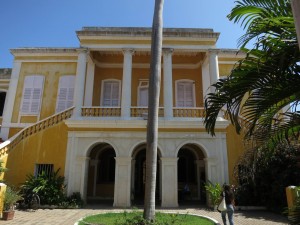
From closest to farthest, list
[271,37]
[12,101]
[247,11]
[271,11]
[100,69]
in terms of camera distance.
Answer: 1. [271,37]
2. [271,11]
3. [247,11]
4. [12,101]
5. [100,69]

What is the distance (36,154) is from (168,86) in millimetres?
7366

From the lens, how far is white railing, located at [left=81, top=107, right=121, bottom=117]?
46.0 feet

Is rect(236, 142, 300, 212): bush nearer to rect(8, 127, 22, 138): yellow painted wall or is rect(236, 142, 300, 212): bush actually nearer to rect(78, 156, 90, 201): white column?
rect(78, 156, 90, 201): white column

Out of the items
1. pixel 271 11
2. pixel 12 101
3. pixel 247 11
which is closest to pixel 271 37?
pixel 271 11

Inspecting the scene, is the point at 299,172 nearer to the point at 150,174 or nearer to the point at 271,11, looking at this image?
the point at 150,174

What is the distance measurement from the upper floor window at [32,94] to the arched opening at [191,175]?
923 centimetres

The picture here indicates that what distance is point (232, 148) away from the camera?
13.4m

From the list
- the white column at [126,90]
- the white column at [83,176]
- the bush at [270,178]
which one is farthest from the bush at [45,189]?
the bush at [270,178]

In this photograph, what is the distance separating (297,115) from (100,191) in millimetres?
14071

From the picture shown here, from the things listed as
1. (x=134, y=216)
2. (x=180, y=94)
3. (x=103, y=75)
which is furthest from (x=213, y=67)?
(x=134, y=216)

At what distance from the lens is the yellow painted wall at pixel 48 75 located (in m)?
16.4

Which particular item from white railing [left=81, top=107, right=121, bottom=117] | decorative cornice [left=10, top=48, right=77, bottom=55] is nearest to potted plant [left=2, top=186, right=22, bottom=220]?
white railing [left=81, top=107, right=121, bottom=117]

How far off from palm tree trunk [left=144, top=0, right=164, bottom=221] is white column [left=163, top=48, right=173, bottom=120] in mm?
5167

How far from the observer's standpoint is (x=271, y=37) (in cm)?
377
